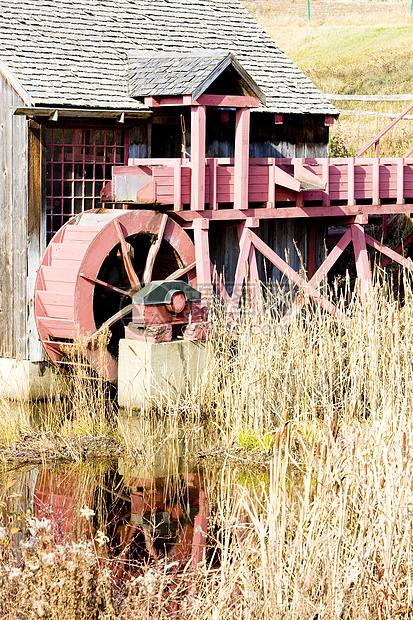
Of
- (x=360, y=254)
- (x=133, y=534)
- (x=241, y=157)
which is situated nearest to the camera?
(x=133, y=534)

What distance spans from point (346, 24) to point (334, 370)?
3159 cm

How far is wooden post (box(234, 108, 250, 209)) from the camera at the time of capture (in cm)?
1291

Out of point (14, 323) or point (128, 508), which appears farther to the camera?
point (14, 323)

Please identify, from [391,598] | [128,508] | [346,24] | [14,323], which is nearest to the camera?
[391,598]

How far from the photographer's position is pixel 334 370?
401 inches

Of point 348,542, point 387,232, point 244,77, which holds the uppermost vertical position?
point 244,77

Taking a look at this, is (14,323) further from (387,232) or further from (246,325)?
(387,232)

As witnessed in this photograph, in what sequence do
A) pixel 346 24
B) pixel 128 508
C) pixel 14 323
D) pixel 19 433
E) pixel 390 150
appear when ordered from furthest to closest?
pixel 346 24
pixel 390 150
pixel 14 323
pixel 19 433
pixel 128 508

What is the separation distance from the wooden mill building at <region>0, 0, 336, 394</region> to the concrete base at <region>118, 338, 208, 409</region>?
1247 millimetres

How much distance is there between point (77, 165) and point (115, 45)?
2.19 meters

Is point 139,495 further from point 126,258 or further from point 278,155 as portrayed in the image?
point 278,155

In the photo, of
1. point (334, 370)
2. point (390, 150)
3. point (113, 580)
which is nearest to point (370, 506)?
point (113, 580)

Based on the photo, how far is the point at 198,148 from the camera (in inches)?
488

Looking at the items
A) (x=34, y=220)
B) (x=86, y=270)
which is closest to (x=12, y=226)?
(x=34, y=220)
